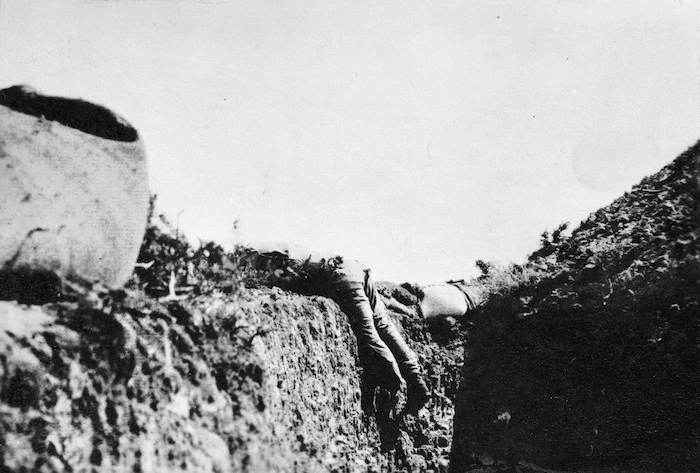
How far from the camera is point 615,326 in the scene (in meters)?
4.30

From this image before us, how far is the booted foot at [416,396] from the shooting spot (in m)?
4.72

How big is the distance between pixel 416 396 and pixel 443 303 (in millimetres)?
1362

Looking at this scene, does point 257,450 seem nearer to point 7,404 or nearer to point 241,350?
point 241,350

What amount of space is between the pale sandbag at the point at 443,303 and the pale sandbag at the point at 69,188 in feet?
13.6

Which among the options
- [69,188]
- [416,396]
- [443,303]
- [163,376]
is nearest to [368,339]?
[416,396]

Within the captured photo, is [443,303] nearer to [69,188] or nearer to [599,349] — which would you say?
[599,349]

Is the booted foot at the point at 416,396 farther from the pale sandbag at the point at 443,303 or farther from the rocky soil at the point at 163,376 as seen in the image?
the rocky soil at the point at 163,376

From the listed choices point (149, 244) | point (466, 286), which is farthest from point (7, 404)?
point (466, 286)

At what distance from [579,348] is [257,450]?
13.1ft

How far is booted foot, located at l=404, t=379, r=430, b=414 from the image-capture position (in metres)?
4.72

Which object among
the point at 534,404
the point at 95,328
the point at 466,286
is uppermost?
the point at 466,286

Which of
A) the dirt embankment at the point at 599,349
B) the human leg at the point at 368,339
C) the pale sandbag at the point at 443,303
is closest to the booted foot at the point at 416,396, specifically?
the human leg at the point at 368,339

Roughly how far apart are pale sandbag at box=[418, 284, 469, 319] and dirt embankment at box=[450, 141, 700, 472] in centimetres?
35

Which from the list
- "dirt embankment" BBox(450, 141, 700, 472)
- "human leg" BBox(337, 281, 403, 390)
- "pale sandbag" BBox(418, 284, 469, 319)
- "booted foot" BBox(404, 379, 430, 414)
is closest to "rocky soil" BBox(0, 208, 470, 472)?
"human leg" BBox(337, 281, 403, 390)
